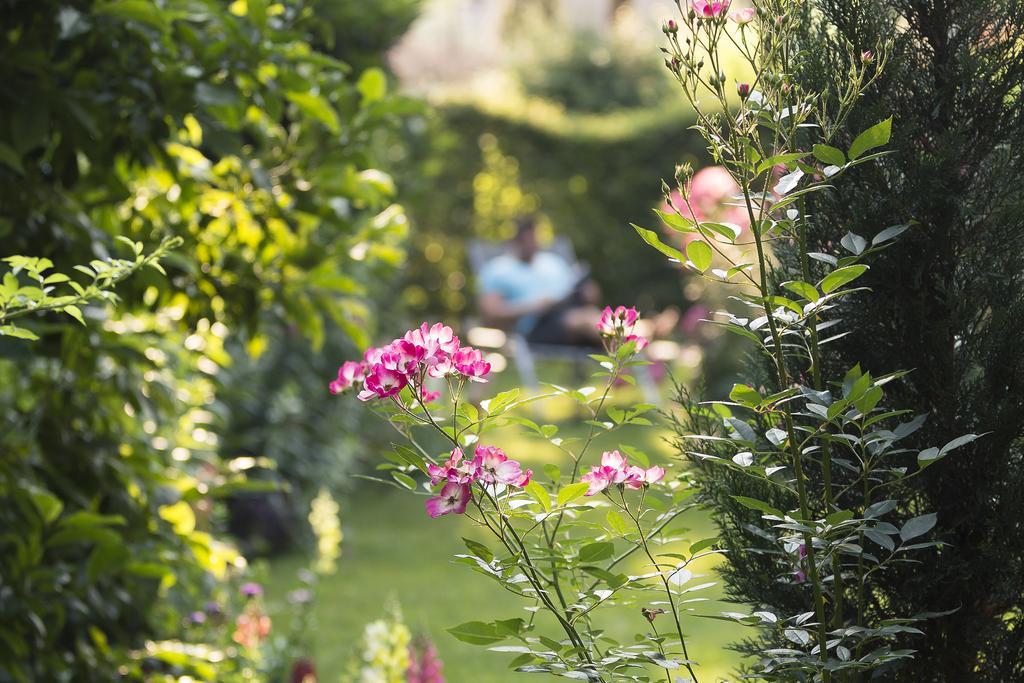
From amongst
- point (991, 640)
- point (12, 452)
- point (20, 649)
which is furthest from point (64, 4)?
point (991, 640)

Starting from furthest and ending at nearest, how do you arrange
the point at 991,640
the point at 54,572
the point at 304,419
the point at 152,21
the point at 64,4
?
the point at 304,419
the point at 54,572
the point at 64,4
the point at 152,21
the point at 991,640

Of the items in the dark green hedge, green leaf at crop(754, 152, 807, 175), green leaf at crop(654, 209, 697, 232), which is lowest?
green leaf at crop(654, 209, 697, 232)

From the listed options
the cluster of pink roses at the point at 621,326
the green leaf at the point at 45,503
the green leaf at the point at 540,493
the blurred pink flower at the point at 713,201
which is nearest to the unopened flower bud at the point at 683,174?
the cluster of pink roses at the point at 621,326

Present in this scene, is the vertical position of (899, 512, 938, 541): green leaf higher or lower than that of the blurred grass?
lower

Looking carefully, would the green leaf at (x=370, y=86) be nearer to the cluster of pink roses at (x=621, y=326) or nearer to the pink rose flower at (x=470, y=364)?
the cluster of pink roses at (x=621, y=326)

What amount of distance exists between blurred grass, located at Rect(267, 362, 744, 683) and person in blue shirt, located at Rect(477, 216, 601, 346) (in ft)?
6.85

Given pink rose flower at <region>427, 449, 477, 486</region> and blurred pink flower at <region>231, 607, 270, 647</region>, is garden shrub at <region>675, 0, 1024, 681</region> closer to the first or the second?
pink rose flower at <region>427, 449, 477, 486</region>

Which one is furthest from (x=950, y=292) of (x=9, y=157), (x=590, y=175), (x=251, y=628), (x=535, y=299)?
(x=590, y=175)

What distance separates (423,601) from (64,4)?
3.65 m

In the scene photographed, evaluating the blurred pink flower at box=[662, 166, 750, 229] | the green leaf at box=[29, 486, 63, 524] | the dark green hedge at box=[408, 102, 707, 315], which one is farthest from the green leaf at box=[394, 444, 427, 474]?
the dark green hedge at box=[408, 102, 707, 315]

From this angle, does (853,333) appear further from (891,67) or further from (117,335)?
(117,335)

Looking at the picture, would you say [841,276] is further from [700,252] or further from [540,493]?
[540,493]

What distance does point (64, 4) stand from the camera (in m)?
1.93

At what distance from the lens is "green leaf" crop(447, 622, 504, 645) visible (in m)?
1.30
